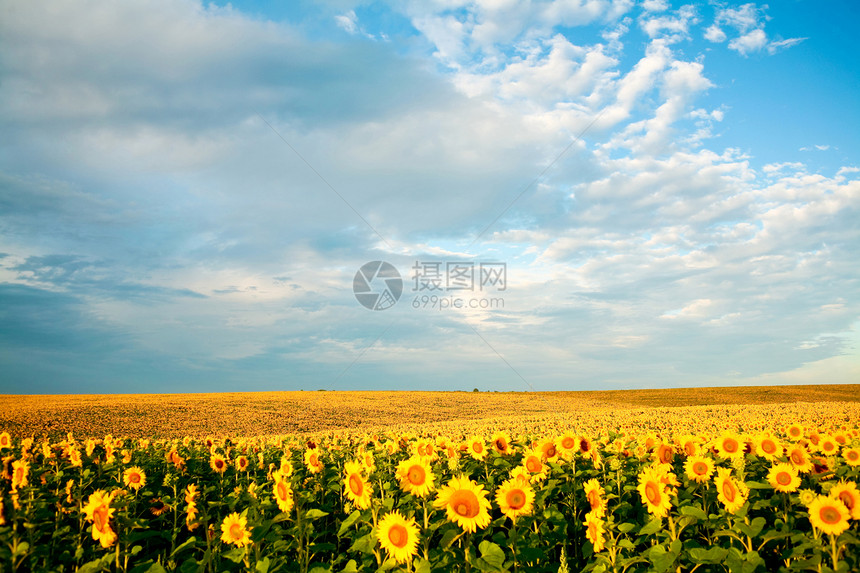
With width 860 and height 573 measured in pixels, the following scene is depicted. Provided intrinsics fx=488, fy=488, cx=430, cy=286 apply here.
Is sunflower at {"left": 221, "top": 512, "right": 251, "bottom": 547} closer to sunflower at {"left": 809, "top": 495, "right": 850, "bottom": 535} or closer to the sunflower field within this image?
the sunflower field

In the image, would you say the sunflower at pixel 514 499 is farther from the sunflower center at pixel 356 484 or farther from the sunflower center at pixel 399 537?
the sunflower center at pixel 356 484

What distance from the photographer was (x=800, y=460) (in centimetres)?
568

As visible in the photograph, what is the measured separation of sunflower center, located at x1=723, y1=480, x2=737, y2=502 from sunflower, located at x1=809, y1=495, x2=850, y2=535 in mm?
839

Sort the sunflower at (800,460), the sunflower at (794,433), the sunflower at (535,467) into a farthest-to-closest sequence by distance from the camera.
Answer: the sunflower at (794,433) → the sunflower at (535,467) → the sunflower at (800,460)

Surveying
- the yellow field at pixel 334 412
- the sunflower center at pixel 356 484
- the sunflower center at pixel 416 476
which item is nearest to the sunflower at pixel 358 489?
the sunflower center at pixel 356 484

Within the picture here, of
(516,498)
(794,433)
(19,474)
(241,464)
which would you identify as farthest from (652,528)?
(19,474)

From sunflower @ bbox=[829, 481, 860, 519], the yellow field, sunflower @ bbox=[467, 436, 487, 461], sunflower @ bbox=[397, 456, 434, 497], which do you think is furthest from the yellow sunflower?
the yellow field

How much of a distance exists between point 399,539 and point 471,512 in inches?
27.6

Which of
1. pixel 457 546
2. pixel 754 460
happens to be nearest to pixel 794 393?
pixel 754 460

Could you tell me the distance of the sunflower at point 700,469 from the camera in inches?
225

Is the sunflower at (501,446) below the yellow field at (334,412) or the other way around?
the other way around

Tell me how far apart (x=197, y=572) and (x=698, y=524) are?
5.52 m

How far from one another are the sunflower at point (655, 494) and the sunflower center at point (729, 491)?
1.87 ft

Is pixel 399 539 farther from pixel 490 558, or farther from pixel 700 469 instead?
pixel 700 469
